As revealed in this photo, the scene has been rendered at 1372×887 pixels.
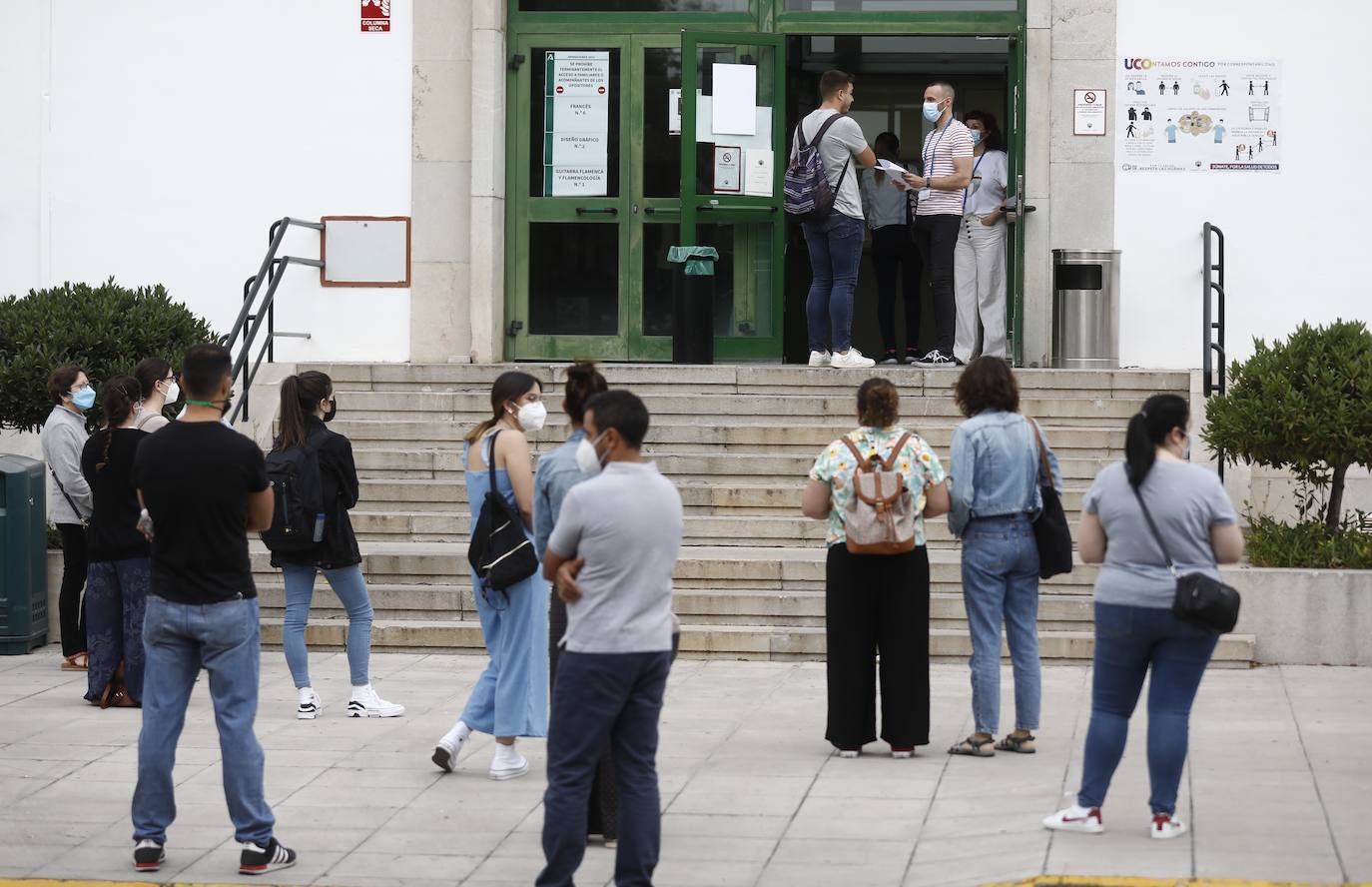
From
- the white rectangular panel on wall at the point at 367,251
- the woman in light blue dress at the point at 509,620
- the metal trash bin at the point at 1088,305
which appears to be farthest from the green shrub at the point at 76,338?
the metal trash bin at the point at 1088,305

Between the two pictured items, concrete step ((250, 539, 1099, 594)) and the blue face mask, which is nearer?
the blue face mask

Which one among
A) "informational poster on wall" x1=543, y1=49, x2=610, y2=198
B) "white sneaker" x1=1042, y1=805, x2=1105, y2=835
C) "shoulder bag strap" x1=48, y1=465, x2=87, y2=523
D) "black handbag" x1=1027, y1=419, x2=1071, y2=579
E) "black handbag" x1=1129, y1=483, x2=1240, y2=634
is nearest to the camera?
"black handbag" x1=1129, y1=483, x2=1240, y2=634

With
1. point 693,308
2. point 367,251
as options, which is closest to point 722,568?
point 693,308

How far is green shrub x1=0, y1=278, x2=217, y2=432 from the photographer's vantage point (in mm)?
11953

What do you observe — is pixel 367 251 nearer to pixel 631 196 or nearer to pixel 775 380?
pixel 631 196

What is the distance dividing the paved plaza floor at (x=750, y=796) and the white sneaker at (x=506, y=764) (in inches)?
3.2

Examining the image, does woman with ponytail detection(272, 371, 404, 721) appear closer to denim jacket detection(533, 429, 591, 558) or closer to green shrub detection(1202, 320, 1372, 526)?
denim jacket detection(533, 429, 591, 558)

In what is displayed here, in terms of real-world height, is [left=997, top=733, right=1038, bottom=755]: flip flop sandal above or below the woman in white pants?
below

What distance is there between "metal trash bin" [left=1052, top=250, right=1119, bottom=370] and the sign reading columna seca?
5741 millimetres

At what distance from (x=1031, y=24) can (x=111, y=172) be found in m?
7.68

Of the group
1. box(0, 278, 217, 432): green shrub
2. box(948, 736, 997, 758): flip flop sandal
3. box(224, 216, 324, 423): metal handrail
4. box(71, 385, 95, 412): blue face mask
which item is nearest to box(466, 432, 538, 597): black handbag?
box(948, 736, 997, 758): flip flop sandal

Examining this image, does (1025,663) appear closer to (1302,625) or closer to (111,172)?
(1302,625)

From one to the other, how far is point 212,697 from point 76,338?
644 centimetres

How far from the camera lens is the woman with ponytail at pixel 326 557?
870 centimetres
